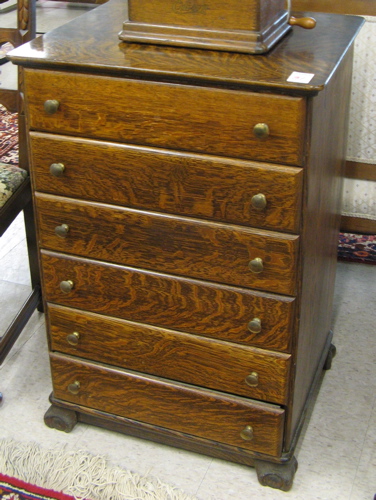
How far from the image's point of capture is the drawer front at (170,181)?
1374 mm

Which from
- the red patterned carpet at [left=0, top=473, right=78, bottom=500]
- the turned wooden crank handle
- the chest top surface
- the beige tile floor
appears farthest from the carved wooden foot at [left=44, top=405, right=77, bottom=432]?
the turned wooden crank handle

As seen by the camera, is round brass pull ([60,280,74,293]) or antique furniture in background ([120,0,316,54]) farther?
round brass pull ([60,280,74,293])

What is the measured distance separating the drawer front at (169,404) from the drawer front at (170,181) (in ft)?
1.47

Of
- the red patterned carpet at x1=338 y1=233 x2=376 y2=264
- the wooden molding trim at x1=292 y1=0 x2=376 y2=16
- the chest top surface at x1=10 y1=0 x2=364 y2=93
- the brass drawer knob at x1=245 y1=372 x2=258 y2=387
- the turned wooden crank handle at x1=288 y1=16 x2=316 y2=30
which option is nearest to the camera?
the chest top surface at x1=10 y1=0 x2=364 y2=93

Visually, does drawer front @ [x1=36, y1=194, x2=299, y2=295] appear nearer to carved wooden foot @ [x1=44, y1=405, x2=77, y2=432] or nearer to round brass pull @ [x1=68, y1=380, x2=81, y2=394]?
round brass pull @ [x1=68, y1=380, x2=81, y2=394]

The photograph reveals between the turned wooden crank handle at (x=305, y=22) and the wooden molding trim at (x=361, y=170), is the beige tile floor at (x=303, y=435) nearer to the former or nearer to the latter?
the wooden molding trim at (x=361, y=170)

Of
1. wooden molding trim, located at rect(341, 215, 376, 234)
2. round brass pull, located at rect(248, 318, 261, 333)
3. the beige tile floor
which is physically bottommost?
the beige tile floor

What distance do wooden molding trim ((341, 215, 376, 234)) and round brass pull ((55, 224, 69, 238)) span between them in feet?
3.63

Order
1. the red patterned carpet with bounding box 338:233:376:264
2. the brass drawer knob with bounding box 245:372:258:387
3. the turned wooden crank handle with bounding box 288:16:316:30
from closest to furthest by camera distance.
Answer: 1. the turned wooden crank handle with bounding box 288:16:316:30
2. the brass drawer knob with bounding box 245:372:258:387
3. the red patterned carpet with bounding box 338:233:376:264

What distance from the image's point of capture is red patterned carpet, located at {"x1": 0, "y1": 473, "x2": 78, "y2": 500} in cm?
169

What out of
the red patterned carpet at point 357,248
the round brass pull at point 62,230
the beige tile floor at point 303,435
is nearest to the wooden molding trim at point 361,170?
the red patterned carpet at point 357,248

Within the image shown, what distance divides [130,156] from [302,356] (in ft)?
1.98

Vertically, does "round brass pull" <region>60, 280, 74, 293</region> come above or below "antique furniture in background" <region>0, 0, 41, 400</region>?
below

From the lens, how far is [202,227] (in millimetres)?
1469
